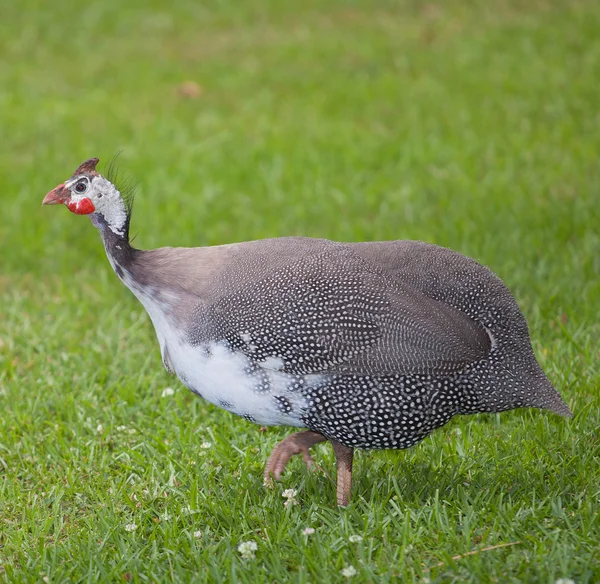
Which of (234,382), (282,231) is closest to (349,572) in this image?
(234,382)

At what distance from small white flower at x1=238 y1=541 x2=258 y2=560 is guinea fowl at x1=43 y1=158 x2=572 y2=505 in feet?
1.21

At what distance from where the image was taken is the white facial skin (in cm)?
289

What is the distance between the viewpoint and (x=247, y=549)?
264cm

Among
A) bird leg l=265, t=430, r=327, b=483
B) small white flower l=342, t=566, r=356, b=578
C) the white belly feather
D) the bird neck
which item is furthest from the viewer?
bird leg l=265, t=430, r=327, b=483

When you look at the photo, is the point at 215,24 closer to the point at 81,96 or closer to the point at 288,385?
the point at 81,96

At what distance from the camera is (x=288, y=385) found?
2.72 m

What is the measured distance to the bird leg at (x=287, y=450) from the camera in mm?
3086

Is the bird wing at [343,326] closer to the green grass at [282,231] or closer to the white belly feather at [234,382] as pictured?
the white belly feather at [234,382]

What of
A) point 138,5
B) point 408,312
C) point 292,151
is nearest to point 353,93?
point 292,151

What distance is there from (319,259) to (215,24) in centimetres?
641

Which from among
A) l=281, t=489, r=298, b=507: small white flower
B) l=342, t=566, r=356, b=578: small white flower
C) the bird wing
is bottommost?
l=281, t=489, r=298, b=507: small white flower

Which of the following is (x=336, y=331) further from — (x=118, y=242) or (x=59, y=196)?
(x=59, y=196)

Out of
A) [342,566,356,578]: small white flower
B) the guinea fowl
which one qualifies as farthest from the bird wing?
[342,566,356,578]: small white flower

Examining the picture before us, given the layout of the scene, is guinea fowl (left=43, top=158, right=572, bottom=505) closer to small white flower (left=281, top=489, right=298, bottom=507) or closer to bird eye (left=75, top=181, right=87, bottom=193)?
bird eye (left=75, top=181, right=87, bottom=193)
